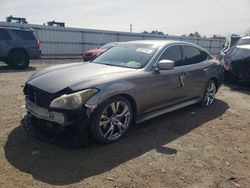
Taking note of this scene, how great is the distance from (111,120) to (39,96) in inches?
44.6

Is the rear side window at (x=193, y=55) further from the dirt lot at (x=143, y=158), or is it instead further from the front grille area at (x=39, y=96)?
the front grille area at (x=39, y=96)

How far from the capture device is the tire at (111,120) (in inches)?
158

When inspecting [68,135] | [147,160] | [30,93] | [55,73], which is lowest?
[147,160]

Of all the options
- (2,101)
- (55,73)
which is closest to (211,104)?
(55,73)

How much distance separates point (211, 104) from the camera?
23.1 ft

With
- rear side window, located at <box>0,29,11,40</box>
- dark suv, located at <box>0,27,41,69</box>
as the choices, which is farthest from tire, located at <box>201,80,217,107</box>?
rear side window, located at <box>0,29,11,40</box>

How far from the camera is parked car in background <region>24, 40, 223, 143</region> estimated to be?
12.8 ft

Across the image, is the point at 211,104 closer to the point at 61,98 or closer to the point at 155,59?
the point at 155,59

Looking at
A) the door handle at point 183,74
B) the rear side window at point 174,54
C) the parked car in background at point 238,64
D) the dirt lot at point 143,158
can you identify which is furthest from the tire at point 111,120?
the parked car in background at point 238,64

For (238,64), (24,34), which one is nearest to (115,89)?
(238,64)

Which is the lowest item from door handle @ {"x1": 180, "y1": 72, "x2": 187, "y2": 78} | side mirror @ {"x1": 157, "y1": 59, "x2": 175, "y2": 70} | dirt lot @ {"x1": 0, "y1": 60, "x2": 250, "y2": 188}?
dirt lot @ {"x1": 0, "y1": 60, "x2": 250, "y2": 188}

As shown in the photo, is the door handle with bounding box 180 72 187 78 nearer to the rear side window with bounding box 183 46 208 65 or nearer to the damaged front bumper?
the rear side window with bounding box 183 46 208 65

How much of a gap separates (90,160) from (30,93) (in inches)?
60.1

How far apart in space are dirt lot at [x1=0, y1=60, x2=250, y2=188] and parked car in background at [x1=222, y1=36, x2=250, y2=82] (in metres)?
4.02
